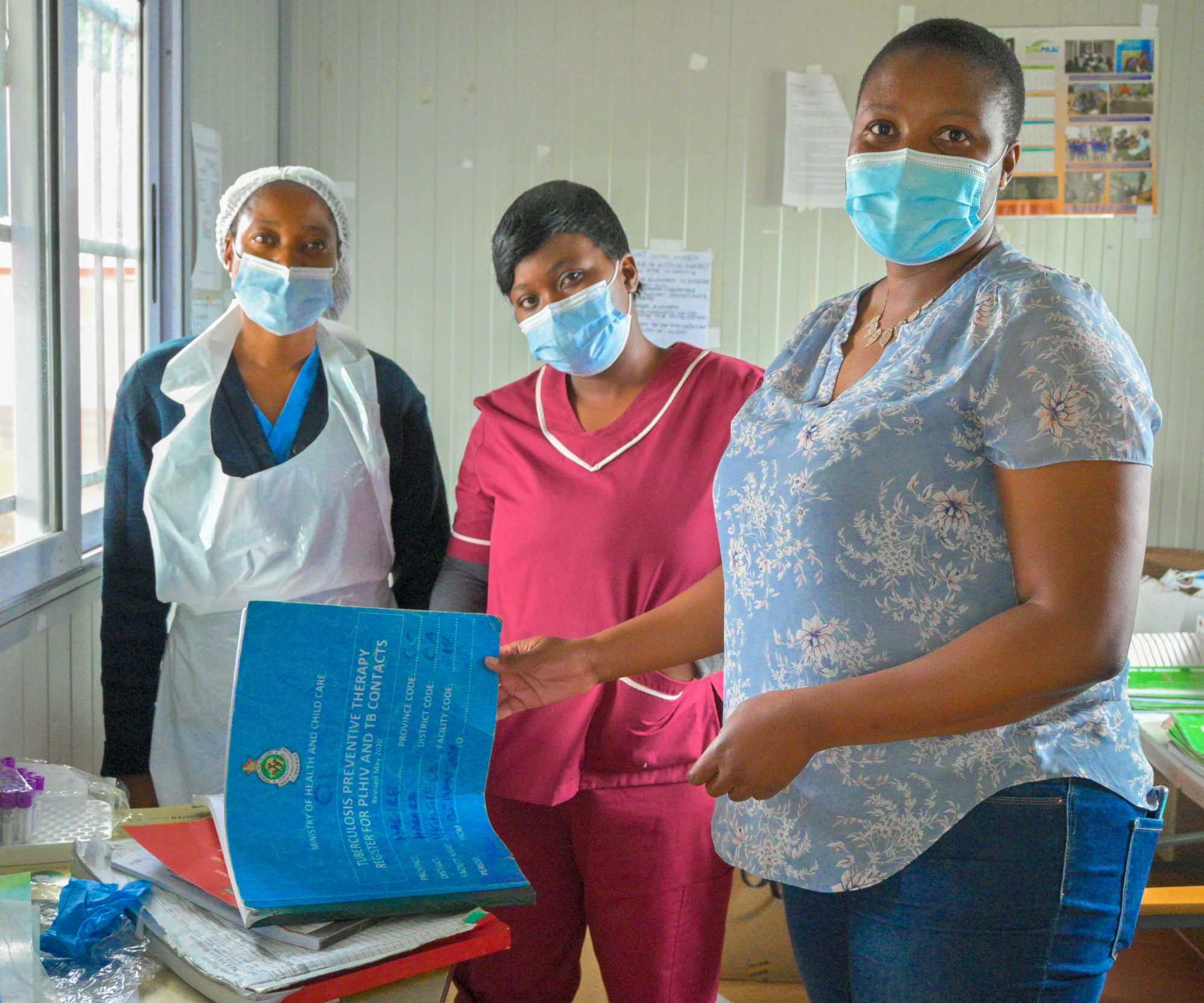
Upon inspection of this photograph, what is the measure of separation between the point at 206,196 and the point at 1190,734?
2.06 meters

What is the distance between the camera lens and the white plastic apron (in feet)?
4.71

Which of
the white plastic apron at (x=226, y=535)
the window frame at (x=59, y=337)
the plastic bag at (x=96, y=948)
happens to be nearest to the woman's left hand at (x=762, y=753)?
the plastic bag at (x=96, y=948)

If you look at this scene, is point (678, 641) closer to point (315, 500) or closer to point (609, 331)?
point (609, 331)

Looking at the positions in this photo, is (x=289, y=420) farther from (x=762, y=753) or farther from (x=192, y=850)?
(x=762, y=753)

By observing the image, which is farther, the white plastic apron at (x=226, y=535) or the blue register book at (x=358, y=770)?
the white plastic apron at (x=226, y=535)

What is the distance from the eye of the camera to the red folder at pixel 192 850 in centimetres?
79

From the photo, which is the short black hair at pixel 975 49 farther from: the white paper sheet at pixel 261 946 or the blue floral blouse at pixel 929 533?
the white paper sheet at pixel 261 946

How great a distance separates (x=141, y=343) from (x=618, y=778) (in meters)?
1.41

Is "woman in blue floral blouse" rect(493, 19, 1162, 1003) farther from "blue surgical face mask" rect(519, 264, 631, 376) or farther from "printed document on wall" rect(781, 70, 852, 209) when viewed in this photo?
"printed document on wall" rect(781, 70, 852, 209)

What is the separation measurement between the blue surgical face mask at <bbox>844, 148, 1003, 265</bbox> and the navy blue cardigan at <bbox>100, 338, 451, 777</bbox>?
83cm

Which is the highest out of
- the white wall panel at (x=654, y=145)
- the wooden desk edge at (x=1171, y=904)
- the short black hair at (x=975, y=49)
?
the white wall panel at (x=654, y=145)

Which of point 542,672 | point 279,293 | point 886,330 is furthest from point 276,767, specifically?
point 279,293

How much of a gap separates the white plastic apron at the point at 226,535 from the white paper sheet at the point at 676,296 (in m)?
1.42

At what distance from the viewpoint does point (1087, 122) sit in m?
2.74
